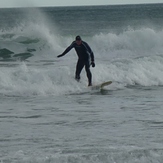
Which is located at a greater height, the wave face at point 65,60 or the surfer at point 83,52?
the surfer at point 83,52

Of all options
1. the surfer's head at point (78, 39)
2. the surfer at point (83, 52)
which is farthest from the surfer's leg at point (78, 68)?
the surfer's head at point (78, 39)

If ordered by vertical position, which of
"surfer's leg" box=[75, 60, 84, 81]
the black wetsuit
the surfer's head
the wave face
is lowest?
the wave face

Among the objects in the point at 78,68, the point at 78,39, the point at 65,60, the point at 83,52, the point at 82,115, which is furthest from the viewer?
the point at 65,60

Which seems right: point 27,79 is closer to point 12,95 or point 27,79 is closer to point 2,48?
point 12,95

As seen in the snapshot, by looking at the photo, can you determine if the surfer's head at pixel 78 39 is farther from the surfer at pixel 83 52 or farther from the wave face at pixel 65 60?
the wave face at pixel 65 60

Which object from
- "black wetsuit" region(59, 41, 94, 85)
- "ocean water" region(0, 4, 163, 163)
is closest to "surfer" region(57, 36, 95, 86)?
"black wetsuit" region(59, 41, 94, 85)

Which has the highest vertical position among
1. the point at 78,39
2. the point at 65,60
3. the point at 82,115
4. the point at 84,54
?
the point at 78,39

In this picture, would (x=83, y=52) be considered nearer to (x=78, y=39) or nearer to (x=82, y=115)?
(x=78, y=39)

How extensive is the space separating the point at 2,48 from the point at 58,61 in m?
5.72

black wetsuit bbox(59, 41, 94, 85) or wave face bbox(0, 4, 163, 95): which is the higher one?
black wetsuit bbox(59, 41, 94, 85)

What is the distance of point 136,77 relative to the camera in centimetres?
1753

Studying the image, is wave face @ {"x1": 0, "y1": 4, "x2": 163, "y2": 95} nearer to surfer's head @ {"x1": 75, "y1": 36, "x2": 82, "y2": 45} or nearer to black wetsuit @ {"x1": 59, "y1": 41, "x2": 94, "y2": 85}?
black wetsuit @ {"x1": 59, "y1": 41, "x2": 94, "y2": 85}

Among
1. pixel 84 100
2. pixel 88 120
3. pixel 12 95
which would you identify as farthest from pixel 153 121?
pixel 12 95

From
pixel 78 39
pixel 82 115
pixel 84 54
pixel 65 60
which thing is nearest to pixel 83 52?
pixel 84 54
